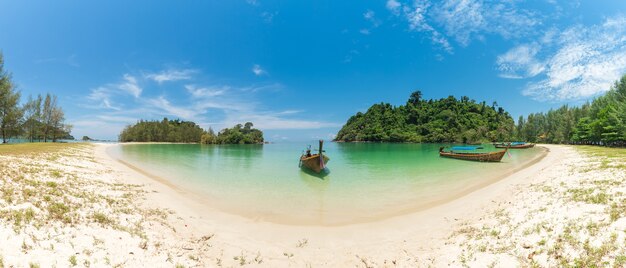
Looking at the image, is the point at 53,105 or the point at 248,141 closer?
the point at 53,105

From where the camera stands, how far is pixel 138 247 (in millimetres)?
5273

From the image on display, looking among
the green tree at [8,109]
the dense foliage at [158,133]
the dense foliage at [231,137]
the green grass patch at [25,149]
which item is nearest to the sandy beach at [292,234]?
the green grass patch at [25,149]

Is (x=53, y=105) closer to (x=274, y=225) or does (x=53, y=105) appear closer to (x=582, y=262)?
(x=274, y=225)

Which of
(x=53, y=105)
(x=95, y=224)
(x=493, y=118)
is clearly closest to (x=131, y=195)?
(x=95, y=224)

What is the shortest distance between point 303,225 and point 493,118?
15268cm

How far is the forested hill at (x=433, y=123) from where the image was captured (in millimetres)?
114481

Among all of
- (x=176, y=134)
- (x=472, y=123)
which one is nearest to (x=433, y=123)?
(x=472, y=123)

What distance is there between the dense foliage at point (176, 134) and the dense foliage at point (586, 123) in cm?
11848

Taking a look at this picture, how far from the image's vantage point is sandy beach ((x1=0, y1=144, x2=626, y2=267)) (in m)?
4.51

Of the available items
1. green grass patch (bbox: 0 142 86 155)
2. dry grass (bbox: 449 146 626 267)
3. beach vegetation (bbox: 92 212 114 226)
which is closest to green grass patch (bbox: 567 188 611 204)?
dry grass (bbox: 449 146 626 267)

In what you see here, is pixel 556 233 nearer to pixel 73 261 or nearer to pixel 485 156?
pixel 73 261

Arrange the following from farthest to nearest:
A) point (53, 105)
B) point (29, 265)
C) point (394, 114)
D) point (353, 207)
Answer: point (394, 114)
point (53, 105)
point (353, 207)
point (29, 265)

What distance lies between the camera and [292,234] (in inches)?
310

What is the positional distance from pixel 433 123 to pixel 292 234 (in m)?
140
